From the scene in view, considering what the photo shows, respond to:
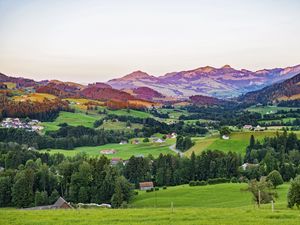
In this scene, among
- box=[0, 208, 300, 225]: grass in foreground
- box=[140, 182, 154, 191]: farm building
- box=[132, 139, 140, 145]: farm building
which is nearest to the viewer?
box=[0, 208, 300, 225]: grass in foreground

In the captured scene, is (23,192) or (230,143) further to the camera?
(230,143)

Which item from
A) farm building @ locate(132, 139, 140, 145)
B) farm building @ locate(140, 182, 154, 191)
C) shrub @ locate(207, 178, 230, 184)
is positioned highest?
farm building @ locate(132, 139, 140, 145)

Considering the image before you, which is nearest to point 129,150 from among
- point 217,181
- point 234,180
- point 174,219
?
point 217,181

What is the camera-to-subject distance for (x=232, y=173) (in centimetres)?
8606

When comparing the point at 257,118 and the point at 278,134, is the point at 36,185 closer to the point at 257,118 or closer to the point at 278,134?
the point at 278,134

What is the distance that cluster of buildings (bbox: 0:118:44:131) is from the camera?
171 m

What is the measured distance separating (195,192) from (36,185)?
28.4m

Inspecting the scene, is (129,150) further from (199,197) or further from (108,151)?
(199,197)

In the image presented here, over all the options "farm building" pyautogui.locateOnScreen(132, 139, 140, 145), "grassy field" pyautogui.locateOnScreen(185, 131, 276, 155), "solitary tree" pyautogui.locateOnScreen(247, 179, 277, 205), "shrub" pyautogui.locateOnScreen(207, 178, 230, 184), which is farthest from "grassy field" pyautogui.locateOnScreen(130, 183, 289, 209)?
"farm building" pyautogui.locateOnScreen(132, 139, 140, 145)

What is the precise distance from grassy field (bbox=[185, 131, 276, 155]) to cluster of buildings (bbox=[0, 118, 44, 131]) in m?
77.2

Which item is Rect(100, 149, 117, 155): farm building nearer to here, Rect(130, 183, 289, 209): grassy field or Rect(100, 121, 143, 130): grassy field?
Rect(100, 121, 143, 130): grassy field

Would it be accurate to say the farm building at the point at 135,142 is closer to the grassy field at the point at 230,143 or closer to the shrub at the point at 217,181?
the grassy field at the point at 230,143

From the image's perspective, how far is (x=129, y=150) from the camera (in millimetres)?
131000

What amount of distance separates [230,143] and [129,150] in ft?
108
